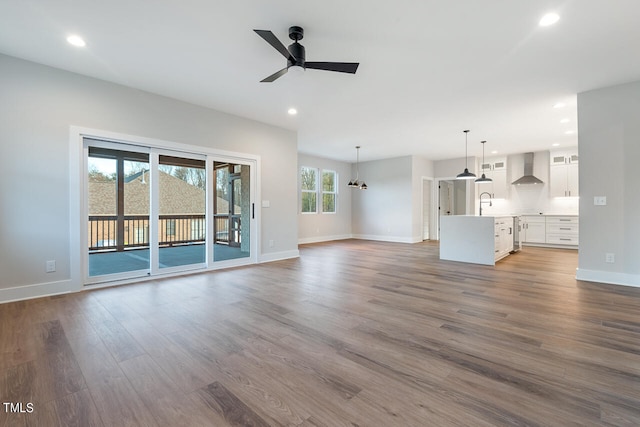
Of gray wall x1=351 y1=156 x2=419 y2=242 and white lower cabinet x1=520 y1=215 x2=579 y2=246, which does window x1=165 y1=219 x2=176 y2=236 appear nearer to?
gray wall x1=351 y1=156 x2=419 y2=242

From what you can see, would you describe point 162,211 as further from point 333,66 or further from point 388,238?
point 388,238

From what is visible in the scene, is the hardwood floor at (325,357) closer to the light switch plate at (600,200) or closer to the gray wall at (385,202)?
the light switch plate at (600,200)

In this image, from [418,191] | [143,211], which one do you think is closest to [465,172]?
[418,191]

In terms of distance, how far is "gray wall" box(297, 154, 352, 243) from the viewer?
29.0 feet

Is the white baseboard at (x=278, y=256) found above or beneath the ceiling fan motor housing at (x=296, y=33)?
beneath

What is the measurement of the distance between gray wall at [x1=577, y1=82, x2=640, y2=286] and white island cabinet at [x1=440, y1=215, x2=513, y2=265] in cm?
129

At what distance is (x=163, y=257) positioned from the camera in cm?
525

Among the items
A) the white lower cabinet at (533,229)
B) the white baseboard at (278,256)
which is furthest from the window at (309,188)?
the white lower cabinet at (533,229)

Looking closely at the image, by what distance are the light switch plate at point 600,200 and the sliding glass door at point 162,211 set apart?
18.1ft

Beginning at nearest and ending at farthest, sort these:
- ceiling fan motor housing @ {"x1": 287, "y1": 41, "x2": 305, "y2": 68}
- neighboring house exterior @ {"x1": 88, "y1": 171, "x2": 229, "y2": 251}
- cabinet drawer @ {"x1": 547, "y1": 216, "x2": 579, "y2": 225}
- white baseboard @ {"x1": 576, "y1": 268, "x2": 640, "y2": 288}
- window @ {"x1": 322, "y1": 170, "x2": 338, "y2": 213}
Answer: ceiling fan motor housing @ {"x1": 287, "y1": 41, "x2": 305, "y2": 68} → white baseboard @ {"x1": 576, "y1": 268, "x2": 640, "y2": 288} → neighboring house exterior @ {"x1": 88, "y1": 171, "x2": 229, "y2": 251} → cabinet drawer @ {"x1": 547, "y1": 216, "x2": 579, "y2": 225} → window @ {"x1": 322, "y1": 170, "x2": 338, "y2": 213}

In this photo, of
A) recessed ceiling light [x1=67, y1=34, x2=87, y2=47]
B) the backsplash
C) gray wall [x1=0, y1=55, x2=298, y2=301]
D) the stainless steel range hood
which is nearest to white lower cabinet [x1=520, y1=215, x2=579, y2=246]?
the backsplash

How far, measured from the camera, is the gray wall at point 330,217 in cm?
885

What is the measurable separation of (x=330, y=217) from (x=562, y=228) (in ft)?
21.2

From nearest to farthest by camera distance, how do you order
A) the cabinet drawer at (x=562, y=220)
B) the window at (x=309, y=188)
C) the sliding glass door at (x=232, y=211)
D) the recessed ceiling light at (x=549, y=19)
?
the recessed ceiling light at (x=549, y=19) < the sliding glass door at (x=232, y=211) < the cabinet drawer at (x=562, y=220) < the window at (x=309, y=188)
